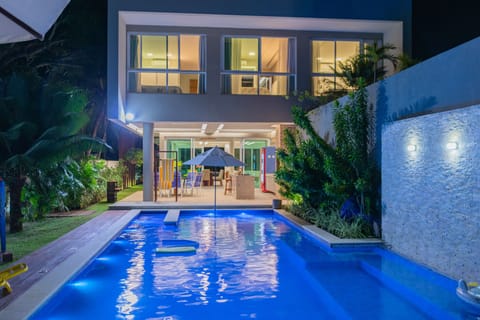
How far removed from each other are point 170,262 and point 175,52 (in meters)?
9.00

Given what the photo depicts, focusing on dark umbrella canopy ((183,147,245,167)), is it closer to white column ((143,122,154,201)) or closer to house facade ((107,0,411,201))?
house facade ((107,0,411,201))

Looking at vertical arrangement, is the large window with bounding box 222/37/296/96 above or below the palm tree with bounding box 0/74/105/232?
above

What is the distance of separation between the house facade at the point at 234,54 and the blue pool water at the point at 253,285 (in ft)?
19.9

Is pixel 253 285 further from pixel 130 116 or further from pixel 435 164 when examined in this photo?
pixel 130 116

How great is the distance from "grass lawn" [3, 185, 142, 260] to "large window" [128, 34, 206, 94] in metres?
4.90

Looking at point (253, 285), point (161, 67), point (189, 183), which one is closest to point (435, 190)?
point (253, 285)

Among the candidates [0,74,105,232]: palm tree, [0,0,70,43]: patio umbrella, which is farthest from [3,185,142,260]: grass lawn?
[0,0,70,43]: patio umbrella

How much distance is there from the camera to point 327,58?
14266 mm

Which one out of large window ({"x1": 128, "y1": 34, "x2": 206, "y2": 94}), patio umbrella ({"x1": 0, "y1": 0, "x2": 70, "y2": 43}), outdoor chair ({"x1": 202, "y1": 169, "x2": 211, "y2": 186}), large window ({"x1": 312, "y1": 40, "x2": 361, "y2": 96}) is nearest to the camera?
patio umbrella ({"x1": 0, "y1": 0, "x2": 70, "y2": 43})

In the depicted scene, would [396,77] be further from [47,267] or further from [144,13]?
[144,13]

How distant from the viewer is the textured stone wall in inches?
193

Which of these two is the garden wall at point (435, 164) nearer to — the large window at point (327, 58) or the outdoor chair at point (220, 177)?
the large window at point (327, 58)

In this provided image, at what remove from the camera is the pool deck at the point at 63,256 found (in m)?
4.34

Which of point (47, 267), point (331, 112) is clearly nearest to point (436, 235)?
point (331, 112)
